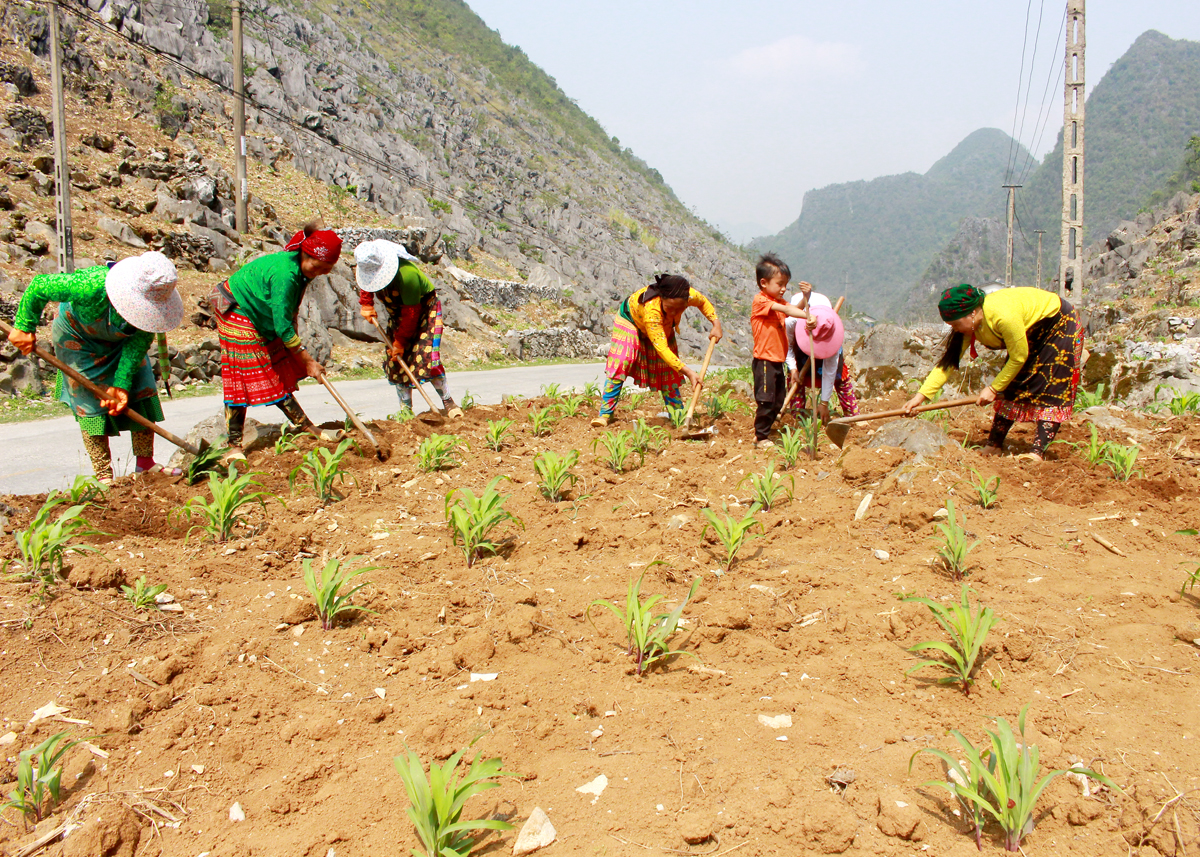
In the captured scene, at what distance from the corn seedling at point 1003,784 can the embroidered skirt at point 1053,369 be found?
3.47m

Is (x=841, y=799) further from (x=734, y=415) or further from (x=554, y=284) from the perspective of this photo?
(x=554, y=284)

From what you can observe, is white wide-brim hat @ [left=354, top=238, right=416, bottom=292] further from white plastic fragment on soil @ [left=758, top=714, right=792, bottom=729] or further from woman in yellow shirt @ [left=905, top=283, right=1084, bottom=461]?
white plastic fragment on soil @ [left=758, top=714, right=792, bottom=729]

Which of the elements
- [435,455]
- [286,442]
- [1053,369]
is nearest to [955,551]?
[1053,369]

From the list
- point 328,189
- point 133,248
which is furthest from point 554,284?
point 133,248

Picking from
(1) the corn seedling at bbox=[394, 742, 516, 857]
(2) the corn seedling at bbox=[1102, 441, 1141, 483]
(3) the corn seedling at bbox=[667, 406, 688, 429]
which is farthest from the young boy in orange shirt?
(1) the corn seedling at bbox=[394, 742, 516, 857]

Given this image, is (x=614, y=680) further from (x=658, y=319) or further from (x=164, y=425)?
(x=164, y=425)

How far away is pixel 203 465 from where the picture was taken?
4238 millimetres

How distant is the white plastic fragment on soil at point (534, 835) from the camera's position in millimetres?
1652

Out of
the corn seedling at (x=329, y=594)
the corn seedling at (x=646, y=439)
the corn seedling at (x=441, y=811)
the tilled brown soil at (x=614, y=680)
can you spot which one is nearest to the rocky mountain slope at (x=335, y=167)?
the corn seedling at (x=646, y=439)

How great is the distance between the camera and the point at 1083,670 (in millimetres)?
2238

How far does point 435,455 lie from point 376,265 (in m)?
2.13

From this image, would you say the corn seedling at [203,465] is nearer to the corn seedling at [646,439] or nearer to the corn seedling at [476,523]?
the corn seedling at [476,523]

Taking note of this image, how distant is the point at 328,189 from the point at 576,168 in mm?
34206

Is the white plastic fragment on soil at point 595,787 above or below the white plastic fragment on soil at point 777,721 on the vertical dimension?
below
